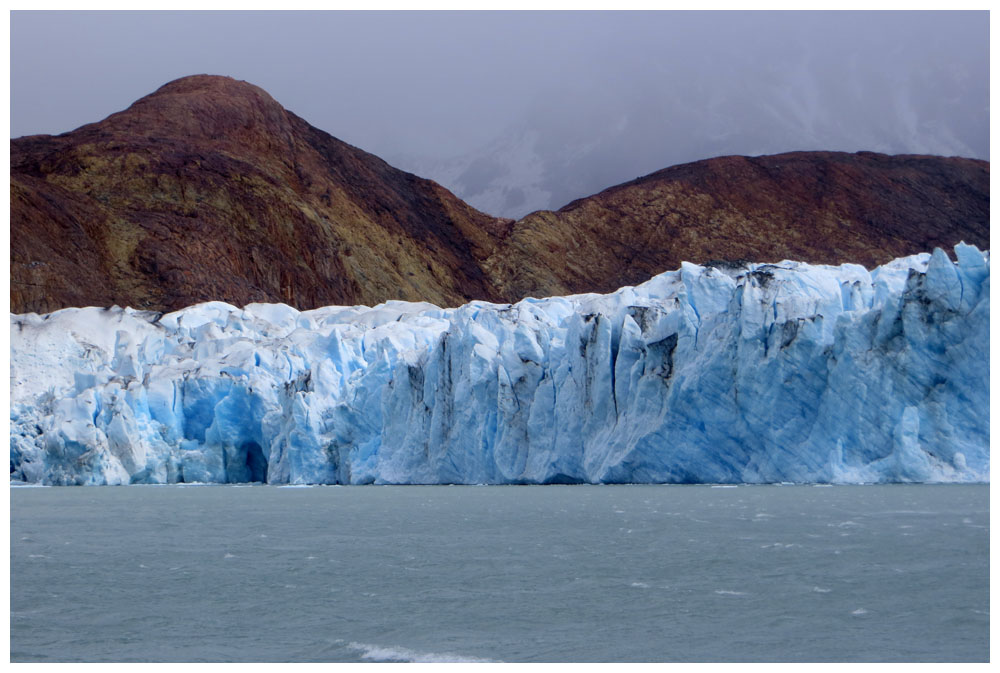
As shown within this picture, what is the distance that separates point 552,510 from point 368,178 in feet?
186

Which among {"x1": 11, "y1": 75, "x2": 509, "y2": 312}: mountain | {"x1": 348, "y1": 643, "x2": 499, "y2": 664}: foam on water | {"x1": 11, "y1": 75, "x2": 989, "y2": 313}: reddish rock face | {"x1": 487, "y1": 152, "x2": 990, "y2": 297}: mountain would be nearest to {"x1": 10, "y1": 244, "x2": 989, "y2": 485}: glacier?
{"x1": 348, "y1": 643, "x2": 499, "y2": 664}: foam on water

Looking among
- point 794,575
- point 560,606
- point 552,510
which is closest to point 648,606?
point 560,606

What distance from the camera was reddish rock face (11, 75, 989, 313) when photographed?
5394 cm

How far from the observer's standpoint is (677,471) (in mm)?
21688

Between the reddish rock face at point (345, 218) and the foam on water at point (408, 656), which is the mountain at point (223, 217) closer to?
the reddish rock face at point (345, 218)

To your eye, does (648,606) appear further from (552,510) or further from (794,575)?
(552,510)

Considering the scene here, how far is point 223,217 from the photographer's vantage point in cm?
5984

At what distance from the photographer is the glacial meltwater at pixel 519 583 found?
827 cm

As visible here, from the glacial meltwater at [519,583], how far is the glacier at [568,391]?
2.13 metres

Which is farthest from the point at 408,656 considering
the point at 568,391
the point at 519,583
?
the point at 568,391

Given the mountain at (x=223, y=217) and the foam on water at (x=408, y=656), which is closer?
the foam on water at (x=408, y=656)

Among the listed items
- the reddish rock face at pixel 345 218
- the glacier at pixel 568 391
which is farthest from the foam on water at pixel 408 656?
the reddish rock face at pixel 345 218

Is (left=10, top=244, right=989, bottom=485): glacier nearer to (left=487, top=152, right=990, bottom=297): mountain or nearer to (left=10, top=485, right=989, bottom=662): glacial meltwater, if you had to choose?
(left=10, top=485, right=989, bottom=662): glacial meltwater

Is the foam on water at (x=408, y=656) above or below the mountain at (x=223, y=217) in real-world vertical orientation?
below
